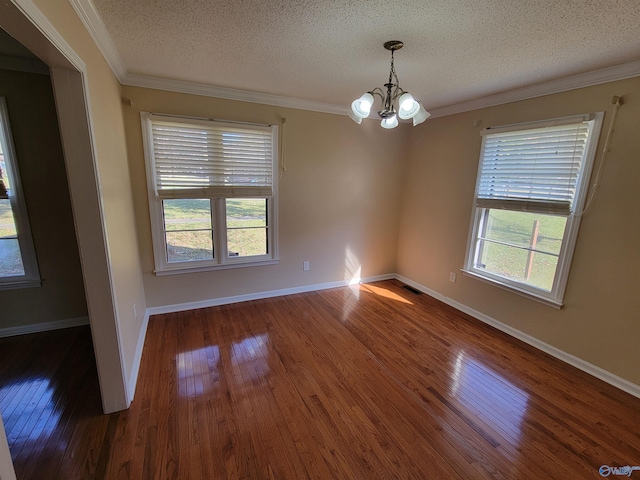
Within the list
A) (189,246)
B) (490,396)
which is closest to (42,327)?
(189,246)

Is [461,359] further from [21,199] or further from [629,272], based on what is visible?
[21,199]

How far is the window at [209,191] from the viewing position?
9.87 ft

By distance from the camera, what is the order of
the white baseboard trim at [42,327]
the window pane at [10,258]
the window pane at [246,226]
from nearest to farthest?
the window pane at [10,258]
the white baseboard trim at [42,327]
the window pane at [246,226]

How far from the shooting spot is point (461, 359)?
263cm

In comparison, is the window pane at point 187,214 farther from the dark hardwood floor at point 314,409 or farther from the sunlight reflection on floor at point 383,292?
the sunlight reflection on floor at point 383,292

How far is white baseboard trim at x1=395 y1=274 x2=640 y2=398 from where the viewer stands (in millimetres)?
2297

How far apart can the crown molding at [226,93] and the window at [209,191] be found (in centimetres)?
28

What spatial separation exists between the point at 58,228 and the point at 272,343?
92.2 inches

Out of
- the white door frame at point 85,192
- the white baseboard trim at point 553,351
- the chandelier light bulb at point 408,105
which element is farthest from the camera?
the white baseboard trim at point 553,351

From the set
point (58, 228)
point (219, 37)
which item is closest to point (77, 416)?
point (58, 228)

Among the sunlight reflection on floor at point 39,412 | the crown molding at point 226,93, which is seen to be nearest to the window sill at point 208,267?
the sunlight reflection on floor at point 39,412

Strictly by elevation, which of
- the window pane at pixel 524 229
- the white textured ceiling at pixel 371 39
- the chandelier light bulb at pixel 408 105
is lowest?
the window pane at pixel 524 229

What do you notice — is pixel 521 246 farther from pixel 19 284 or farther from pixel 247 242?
pixel 19 284

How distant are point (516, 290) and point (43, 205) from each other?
4689 mm
